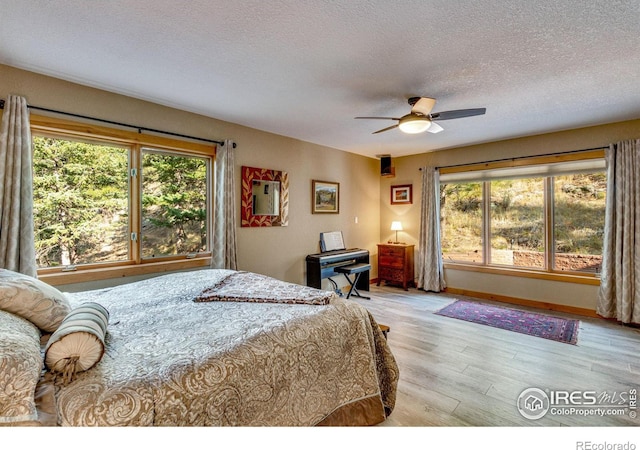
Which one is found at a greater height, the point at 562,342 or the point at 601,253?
the point at 601,253

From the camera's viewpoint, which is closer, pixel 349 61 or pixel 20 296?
pixel 20 296

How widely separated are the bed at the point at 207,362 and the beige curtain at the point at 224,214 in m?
1.11

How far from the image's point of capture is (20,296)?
4.23 feet

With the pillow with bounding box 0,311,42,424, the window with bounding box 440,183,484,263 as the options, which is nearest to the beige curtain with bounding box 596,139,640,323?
the window with bounding box 440,183,484,263

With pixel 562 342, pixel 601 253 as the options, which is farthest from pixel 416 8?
pixel 601 253

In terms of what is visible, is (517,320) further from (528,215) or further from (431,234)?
(431,234)

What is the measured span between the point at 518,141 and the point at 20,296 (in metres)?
5.45

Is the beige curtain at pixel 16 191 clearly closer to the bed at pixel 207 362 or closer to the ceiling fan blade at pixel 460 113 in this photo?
the bed at pixel 207 362

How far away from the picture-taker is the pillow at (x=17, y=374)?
2.82 feet

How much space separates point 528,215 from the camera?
4.46m

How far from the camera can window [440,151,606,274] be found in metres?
3.99

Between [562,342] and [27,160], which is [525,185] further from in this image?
[27,160]
